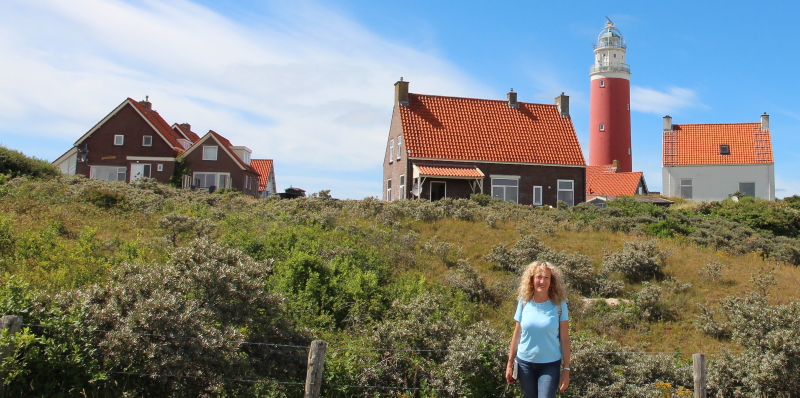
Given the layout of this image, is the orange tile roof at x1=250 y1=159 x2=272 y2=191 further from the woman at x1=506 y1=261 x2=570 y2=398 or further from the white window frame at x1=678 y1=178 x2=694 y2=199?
the woman at x1=506 y1=261 x2=570 y2=398

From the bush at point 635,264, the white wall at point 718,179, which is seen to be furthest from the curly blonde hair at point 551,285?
the white wall at point 718,179

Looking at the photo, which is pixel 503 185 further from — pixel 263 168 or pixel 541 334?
pixel 541 334

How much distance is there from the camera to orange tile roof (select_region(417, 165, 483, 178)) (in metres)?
30.6

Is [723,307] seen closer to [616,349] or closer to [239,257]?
[616,349]

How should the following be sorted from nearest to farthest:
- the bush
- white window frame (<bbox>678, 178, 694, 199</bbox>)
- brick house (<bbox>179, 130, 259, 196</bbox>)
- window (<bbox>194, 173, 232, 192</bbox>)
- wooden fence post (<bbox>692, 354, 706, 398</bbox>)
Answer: wooden fence post (<bbox>692, 354, 706, 398</bbox>), the bush, brick house (<bbox>179, 130, 259, 196</bbox>), window (<bbox>194, 173, 232, 192</bbox>), white window frame (<bbox>678, 178, 694, 199</bbox>)

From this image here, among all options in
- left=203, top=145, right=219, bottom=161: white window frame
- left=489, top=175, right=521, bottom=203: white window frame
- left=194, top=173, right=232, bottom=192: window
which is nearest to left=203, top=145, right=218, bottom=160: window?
left=203, top=145, right=219, bottom=161: white window frame

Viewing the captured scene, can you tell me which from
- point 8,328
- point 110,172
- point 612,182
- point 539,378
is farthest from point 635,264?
point 110,172

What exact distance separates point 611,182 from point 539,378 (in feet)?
141

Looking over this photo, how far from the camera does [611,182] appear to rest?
46875mm

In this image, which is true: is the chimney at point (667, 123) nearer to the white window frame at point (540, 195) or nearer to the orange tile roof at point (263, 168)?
the white window frame at point (540, 195)

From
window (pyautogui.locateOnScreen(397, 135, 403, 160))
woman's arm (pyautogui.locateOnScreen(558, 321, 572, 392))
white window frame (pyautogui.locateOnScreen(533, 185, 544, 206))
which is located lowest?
woman's arm (pyautogui.locateOnScreen(558, 321, 572, 392))

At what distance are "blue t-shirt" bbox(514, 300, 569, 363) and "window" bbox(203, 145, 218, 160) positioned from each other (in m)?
35.6

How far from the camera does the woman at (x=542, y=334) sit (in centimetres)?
634

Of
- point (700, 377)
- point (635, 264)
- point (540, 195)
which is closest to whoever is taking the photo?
point (700, 377)
